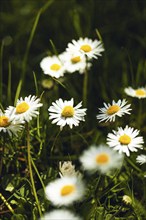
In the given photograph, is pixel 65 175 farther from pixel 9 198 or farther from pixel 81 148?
pixel 81 148

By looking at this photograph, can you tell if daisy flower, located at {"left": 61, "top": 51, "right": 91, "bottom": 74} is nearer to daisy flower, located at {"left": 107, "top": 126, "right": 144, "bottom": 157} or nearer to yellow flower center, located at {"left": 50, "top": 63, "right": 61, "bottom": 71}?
yellow flower center, located at {"left": 50, "top": 63, "right": 61, "bottom": 71}

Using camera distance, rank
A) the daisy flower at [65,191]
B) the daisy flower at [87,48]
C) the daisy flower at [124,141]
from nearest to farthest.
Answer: the daisy flower at [65,191], the daisy flower at [124,141], the daisy flower at [87,48]

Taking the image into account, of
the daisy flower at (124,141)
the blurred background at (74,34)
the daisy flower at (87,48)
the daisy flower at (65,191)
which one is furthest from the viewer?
the blurred background at (74,34)

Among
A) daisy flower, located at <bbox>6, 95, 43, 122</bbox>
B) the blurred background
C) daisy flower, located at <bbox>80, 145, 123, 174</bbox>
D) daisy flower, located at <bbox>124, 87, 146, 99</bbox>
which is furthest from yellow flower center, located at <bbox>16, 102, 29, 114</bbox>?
the blurred background

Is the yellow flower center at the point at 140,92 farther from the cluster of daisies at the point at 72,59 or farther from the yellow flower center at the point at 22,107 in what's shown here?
the yellow flower center at the point at 22,107

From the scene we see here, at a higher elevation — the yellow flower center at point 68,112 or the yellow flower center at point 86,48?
the yellow flower center at point 86,48

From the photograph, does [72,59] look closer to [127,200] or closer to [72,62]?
[72,62]

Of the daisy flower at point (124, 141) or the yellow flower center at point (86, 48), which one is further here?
the yellow flower center at point (86, 48)

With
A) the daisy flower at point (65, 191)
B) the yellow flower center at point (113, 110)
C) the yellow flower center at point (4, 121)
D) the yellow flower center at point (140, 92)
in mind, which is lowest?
the daisy flower at point (65, 191)

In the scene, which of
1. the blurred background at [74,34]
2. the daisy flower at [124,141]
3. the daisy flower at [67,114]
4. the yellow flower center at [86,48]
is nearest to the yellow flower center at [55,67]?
the yellow flower center at [86,48]

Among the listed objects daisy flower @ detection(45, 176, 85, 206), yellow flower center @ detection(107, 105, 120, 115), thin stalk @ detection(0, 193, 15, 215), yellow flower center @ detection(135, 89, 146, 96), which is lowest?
daisy flower @ detection(45, 176, 85, 206)
